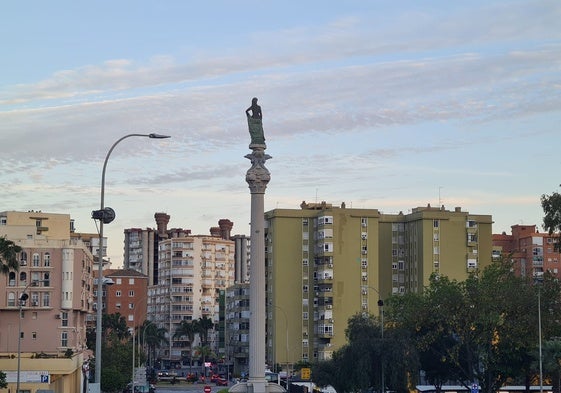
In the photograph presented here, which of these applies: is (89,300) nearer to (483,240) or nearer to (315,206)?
(315,206)

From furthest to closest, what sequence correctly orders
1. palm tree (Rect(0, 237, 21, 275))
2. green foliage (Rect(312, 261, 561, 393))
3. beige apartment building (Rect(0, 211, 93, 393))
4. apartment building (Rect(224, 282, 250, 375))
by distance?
apartment building (Rect(224, 282, 250, 375)) < beige apartment building (Rect(0, 211, 93, 393)) < green foliage (Rect(312, 261, 561, 393)) < palm tree (Rect(0, 237, 21, 275))

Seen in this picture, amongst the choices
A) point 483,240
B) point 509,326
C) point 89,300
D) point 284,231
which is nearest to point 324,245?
point 284,231

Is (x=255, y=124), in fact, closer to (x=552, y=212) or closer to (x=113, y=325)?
(x=552, y=212)

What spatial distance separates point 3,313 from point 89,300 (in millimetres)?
17547

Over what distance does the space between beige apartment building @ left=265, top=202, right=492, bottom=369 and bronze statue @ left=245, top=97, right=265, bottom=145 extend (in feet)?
251

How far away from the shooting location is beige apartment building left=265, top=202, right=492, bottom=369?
148m

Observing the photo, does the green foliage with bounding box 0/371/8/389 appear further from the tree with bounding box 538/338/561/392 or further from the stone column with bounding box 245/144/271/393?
the tree with bounding box 538/338/561/392

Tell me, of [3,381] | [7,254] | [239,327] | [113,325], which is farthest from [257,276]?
[113,325]

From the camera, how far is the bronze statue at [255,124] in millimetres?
71562

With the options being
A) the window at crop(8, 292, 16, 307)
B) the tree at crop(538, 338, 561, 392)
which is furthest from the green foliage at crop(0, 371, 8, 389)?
the tree at crop(538, 338, 561, 392)

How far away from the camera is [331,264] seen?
148 metres

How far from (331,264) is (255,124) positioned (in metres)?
77.9

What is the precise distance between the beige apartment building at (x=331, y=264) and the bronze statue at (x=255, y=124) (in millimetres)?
76540

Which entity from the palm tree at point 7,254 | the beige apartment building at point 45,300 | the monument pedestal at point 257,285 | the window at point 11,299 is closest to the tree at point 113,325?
the beige apartment building at point 45,300
